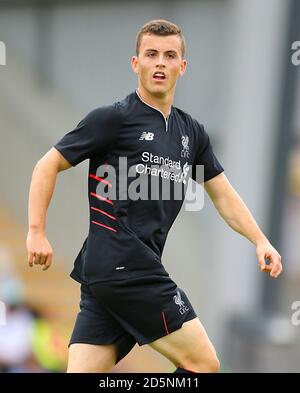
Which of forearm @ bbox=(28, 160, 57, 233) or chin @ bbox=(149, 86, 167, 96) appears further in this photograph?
chin @ bbox=(149, 86, 167, 96)

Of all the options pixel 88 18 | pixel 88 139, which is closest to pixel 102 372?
pixel 88 139

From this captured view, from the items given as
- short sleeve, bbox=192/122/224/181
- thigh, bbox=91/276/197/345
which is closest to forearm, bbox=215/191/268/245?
short sleeve, bbox=192/122/224/181

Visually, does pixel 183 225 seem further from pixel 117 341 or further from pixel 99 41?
pixel 117 341

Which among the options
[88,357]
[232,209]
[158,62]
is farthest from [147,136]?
[88,357]

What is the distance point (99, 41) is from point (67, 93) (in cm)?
73

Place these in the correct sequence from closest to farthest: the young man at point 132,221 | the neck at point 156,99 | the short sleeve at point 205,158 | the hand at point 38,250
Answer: the hand at point 38,250
the young man at point 132,221
the neck at point 156,99
the short sleeve at point 205,158

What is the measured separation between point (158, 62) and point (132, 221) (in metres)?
0.59

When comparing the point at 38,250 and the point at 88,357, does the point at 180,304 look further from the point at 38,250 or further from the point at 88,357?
the point at 38,250

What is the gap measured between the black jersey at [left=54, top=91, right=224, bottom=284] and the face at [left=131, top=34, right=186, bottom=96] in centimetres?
10

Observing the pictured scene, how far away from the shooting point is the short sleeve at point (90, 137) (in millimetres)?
3498

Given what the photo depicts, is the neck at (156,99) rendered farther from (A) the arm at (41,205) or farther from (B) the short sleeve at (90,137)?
(A) the arm at (41,205)

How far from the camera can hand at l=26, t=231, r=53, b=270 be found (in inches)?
134

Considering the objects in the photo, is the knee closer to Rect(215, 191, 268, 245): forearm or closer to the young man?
the young man

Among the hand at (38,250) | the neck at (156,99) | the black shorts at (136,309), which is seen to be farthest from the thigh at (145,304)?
the neck at (156,99)
